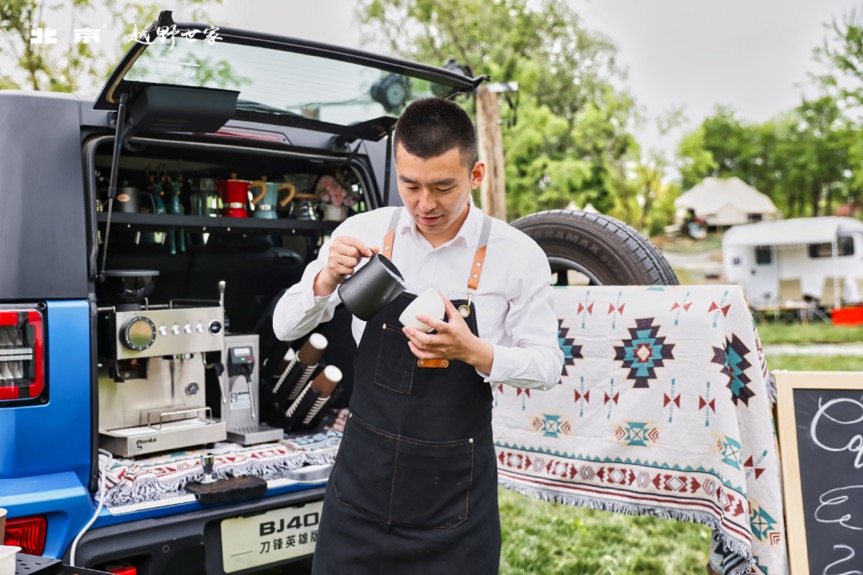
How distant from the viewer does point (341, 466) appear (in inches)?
80.2

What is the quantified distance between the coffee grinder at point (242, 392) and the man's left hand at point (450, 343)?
1.65m

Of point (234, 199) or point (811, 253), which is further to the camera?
point (811, 253)

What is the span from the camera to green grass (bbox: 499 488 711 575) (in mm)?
3586

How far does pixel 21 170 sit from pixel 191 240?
1.42 m

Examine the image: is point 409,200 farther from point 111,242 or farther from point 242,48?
point 111,242

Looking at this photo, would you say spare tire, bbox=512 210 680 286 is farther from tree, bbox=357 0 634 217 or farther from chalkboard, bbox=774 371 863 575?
tree, bbox=357 0 634 217

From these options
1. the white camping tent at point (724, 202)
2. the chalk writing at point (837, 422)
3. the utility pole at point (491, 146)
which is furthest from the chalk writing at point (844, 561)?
the white camping tent at point (724, 202)

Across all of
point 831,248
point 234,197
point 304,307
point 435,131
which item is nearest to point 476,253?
point 435,131

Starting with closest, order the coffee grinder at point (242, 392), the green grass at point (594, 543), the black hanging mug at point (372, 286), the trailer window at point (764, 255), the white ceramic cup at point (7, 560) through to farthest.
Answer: the white ceramic cup at point (7, 560), the black hanging mug at point (372, 286), the coffee grinder at point (242, 392), the green grass at point (594, 543), the trailer window at point (764, 255)

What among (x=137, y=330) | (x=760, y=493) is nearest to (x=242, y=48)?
(x=137, y=330)

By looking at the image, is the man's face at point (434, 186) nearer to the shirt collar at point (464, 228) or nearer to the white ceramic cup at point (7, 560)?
the shirt collar at point (464, 228)

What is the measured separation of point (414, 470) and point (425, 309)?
425 mm

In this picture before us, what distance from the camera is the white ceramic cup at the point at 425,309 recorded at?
1.76 m

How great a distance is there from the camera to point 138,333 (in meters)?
2.84
